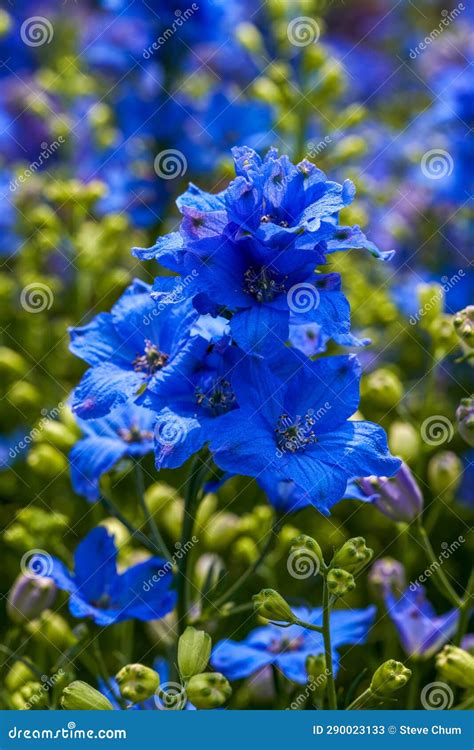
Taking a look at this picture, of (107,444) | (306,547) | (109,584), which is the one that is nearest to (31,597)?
(109,584)

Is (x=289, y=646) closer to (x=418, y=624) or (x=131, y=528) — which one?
(x=418, y=624)

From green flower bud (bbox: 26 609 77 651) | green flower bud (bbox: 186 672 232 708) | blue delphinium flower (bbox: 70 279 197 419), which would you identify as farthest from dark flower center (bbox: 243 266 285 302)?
green flower bud (bbox: 26 609 77 651)

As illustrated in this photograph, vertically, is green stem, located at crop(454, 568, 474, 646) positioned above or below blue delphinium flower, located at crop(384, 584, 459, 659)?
above

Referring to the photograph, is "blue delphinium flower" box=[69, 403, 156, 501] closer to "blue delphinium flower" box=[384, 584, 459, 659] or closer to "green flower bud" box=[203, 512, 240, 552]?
"green flower bud" box=[203, 512, 240, 552]

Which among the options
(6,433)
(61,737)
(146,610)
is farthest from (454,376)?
(61,737)

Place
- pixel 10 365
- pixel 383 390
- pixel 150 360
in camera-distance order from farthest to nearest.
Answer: pixel 10 365 < pixel 383 390 < pixel 150 360

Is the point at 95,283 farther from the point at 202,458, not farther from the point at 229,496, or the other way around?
the point at 202,458

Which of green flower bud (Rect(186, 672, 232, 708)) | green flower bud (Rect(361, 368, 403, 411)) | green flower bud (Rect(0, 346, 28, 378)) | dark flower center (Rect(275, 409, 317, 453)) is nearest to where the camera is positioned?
green flower bud (Rect(186, 672, 232, 708))
